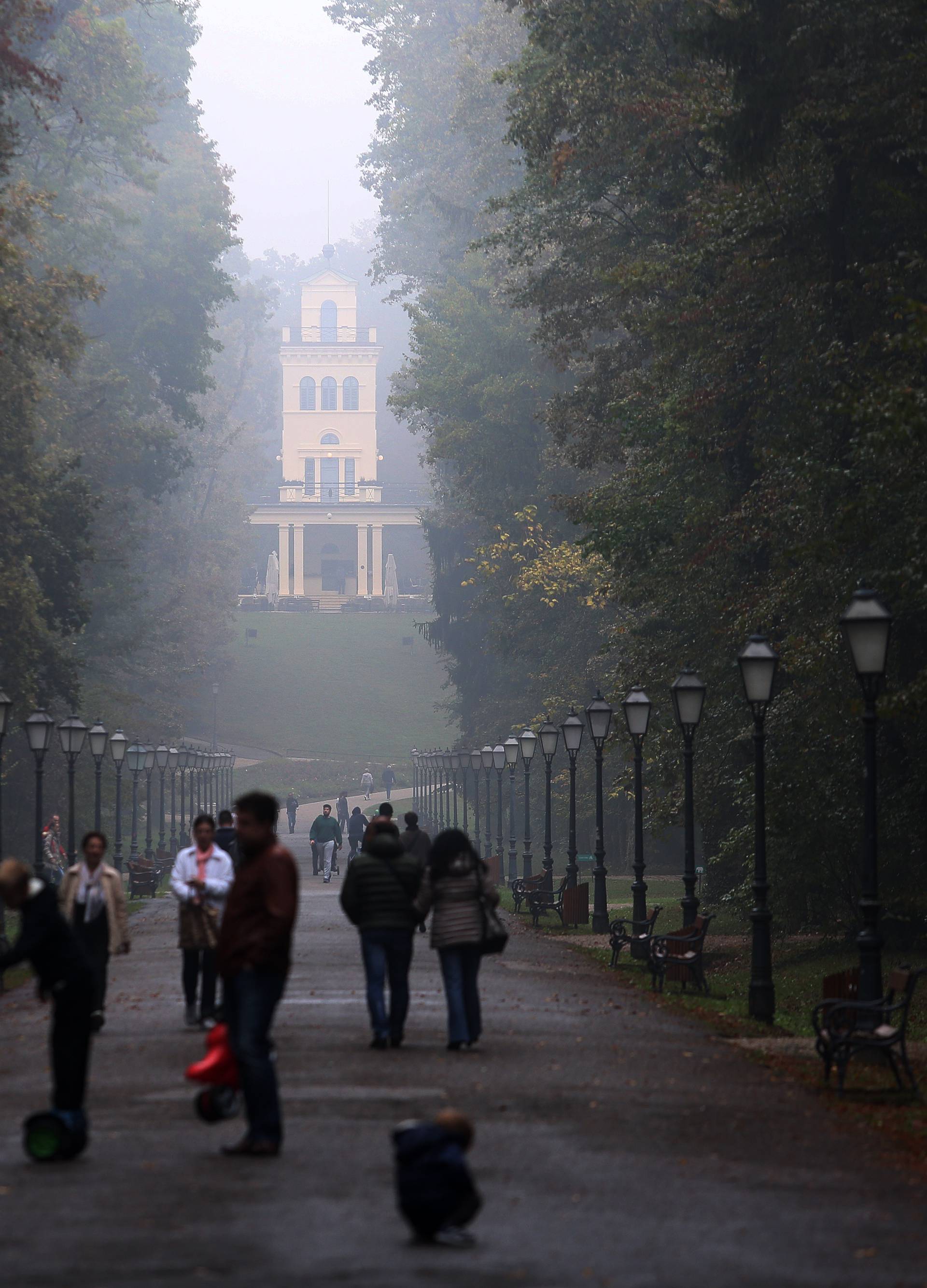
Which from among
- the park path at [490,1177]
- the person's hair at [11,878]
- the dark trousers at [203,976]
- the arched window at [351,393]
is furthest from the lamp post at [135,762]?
the arched window at [351,393]

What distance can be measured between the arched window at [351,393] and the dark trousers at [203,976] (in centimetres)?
11740

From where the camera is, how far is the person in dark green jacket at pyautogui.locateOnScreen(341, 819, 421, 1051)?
40.7 ft

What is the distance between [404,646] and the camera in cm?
10238

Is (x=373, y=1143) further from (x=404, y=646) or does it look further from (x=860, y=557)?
(x=404, y=646)

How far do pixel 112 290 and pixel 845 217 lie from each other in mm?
39744

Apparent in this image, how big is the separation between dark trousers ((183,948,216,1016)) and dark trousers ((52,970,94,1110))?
5.63 metres

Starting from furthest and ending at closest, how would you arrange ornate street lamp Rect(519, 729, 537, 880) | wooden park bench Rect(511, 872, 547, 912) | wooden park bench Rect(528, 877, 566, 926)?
ornate street lamp Rect(519, 729, 537, 880)
wooden park bench Rect(511, 872, 547, 912)
wooden park bench Rect(528, 877, 566, 926)

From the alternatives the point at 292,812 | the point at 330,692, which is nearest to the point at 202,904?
the point at 292,812

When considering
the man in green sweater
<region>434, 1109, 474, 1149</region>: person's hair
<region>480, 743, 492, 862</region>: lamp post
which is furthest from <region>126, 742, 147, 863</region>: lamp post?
<region>434, 1109, 474, 1149</region>: person's hair

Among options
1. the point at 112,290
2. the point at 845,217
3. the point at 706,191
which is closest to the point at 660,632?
the point at 706,191

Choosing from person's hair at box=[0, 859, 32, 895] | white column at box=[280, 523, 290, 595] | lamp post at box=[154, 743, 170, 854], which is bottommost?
person's hair at box=[0, 859, 32, 895]

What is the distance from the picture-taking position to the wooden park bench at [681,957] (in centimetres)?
1873

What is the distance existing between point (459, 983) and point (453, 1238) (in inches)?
226

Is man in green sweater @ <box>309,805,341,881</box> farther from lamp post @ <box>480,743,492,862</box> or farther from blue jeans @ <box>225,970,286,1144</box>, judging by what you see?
blue jeans @ <box>225,970,286,1144</box>
